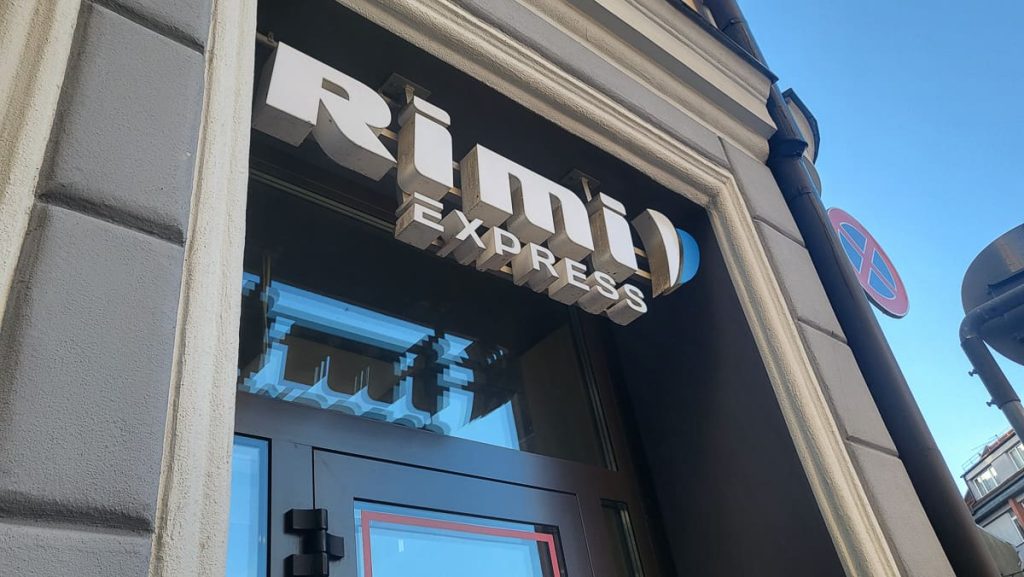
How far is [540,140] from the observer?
8.34ft

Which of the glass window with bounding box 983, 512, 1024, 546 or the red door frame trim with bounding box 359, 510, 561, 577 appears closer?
the red door frame trim with bounding box 359, 510, 561, 577

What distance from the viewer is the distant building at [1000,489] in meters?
19.5

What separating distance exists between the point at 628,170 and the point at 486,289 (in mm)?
699

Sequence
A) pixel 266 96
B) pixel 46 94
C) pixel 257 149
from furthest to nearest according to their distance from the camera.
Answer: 1. pixel 257 149
2. pixel 266 96
3. pixel 46 94

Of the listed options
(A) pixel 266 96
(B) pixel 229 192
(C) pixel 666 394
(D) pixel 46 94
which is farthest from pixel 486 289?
(D) pixel 46 94

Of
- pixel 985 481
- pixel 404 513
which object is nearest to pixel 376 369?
A: pixel 404 513

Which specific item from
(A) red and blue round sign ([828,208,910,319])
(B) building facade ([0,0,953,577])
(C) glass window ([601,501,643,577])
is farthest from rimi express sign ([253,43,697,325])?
(A) red and blue round sign ([828,208,910,319])

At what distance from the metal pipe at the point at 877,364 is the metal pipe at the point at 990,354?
677 centimetres

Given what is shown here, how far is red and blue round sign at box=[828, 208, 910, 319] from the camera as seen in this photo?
514 cm

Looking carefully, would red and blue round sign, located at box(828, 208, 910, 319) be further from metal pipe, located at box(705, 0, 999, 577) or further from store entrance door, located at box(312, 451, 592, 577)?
store entrance door, located at box(312, 451, 592, 577)

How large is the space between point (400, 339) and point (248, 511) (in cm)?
87

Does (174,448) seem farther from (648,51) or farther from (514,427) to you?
(648,51)

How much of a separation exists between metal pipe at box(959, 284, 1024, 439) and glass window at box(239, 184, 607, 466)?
7.81m

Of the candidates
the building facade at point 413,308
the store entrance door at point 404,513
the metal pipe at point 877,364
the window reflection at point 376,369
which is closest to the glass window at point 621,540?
the building facade at point 413,308
